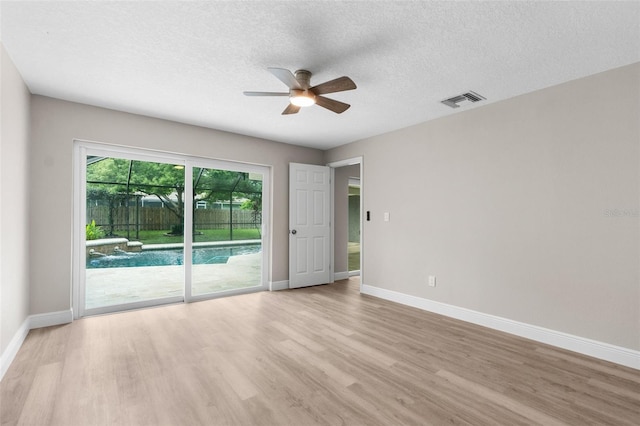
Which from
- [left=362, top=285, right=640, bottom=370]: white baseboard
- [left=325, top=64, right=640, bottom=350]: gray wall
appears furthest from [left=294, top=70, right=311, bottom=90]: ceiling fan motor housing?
[left=362, top=285, right=640, bottom=370]: white baseboard

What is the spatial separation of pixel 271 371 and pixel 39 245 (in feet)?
9.80

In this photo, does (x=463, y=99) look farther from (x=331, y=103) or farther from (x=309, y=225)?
(x=309, y=225)

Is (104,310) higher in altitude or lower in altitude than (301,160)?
lower

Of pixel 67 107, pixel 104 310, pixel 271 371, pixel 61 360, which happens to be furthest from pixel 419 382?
pixel 67 107

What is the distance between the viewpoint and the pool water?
3912mm

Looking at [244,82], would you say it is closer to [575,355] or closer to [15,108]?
[15,108]

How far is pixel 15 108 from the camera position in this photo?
105 inches

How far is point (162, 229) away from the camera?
4.23 metres

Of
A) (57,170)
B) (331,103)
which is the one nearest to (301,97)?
(331,103)

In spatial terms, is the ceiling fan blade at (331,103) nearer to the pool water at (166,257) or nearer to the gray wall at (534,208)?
the gray wall at (534,208)

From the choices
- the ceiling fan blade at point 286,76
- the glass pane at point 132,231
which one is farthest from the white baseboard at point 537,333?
the glass pane at point 132,231

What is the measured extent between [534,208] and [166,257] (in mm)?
4615

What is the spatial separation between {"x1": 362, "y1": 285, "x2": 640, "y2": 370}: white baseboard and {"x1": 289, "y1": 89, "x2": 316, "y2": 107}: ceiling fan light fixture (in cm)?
299

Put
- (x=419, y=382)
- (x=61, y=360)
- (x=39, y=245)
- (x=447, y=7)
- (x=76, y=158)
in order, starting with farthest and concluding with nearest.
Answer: (x=76, y=158) < (x=39, y=245) < (x=61, y=360) < (x=419, y=382) < (x=447, y=7)
